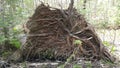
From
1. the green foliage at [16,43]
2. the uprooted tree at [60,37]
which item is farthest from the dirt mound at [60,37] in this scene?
the green foliage at [16,43]

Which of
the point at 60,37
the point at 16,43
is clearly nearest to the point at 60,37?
the point at 60,37

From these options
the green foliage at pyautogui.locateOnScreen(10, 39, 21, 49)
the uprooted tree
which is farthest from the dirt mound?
the green foliage at pyautogui.locateOnScreen(10, 39, 21, 49)

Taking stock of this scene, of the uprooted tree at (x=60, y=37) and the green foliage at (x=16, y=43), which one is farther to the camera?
the green foliage at (x=16, y=43)

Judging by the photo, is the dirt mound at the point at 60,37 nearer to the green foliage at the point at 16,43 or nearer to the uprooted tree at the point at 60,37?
the uprooted tree at the point at 60,37

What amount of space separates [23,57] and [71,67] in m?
0.86

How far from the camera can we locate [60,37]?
152 inches

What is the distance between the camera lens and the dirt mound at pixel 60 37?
3.75 metres

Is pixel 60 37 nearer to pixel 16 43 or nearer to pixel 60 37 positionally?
pixel 60 37

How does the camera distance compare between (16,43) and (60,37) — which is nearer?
(60,37)

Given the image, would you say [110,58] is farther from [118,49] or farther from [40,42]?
[40,42]

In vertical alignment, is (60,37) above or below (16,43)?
above

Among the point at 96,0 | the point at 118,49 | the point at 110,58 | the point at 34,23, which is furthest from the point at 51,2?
the point at 110,58

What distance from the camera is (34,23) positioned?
4000mm

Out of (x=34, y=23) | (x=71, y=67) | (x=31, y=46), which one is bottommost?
(x=71, y=67)
